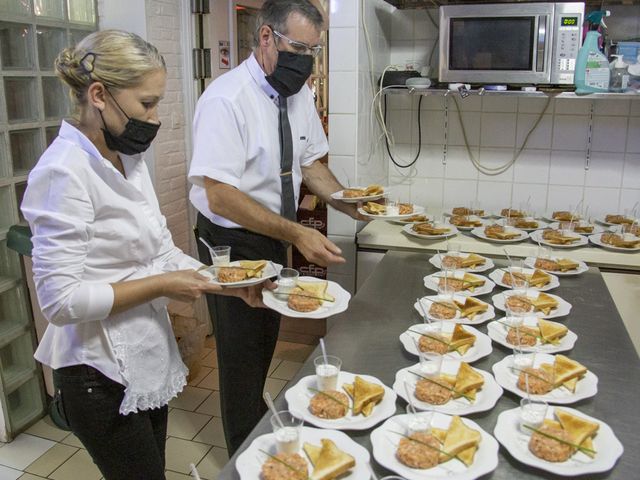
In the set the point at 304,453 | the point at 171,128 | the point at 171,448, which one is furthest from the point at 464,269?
the point at 171,128

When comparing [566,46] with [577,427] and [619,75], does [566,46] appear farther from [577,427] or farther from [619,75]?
[577,427]

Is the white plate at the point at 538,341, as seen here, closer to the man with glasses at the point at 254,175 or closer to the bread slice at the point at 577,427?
the bread slice at the point at 577,427

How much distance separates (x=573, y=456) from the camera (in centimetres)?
128

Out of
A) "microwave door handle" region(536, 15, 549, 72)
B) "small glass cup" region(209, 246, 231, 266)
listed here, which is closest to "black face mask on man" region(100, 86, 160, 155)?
"small glass cup" region(209, 246, 231, 266)

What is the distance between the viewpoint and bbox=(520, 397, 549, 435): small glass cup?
1.36 meters

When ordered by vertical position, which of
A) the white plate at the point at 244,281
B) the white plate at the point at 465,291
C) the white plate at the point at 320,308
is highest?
the white plate at the point at 244,281

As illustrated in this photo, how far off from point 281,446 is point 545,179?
2.52 m

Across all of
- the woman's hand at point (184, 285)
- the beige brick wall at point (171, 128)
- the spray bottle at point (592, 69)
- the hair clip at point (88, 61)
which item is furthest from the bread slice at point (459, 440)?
the beige brick wall at point (171, 128)

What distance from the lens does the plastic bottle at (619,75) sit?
111 inches

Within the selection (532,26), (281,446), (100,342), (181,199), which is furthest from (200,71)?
(281,446)

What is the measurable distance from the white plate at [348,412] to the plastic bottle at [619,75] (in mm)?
2036

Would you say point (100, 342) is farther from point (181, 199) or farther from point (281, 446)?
point (181, 199)

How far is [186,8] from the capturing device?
3.39 metres

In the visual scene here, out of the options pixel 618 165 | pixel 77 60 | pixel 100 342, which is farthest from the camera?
pixel 618 165
